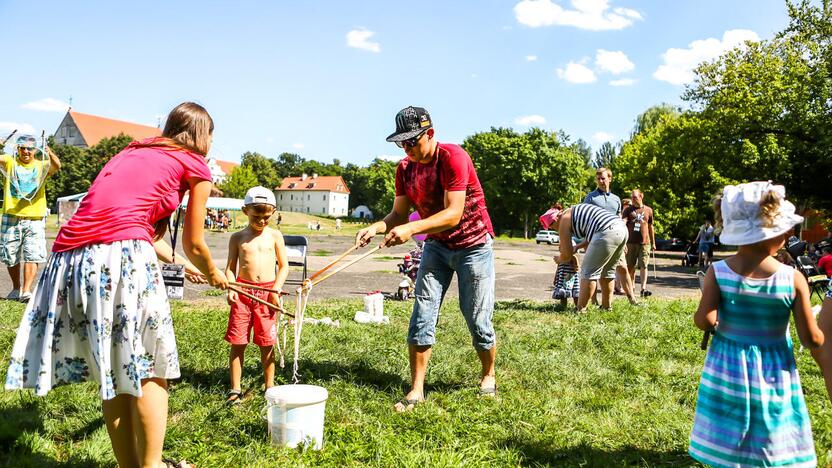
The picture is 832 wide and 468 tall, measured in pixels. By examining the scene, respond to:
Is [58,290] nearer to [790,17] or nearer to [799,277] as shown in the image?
[799,277]

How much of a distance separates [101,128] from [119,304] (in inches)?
4633

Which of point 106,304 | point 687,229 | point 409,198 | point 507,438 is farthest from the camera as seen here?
point 687,229

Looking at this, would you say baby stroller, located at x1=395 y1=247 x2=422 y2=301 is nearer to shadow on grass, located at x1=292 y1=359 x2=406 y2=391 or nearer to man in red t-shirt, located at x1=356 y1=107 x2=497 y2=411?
shadow on grass, located at x1=292 y1=359 x2=406 y2=391

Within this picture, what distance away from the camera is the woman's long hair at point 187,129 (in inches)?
121

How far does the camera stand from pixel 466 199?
15.0 feet

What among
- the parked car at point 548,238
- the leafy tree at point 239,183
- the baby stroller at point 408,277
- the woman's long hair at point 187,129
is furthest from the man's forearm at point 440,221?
the leafy tree at point 239,183

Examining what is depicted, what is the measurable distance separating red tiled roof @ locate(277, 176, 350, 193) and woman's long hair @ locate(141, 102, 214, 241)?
129505mm

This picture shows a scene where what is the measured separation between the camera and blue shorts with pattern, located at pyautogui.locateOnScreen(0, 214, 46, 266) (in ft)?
25.8

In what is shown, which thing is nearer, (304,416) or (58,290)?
(58,290)

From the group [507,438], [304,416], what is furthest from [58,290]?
[507,438]

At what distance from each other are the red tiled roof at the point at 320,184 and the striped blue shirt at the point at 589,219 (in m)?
125

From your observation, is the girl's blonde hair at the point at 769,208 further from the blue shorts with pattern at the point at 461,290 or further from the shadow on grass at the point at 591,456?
the blue shorts with pattern at the point at 461,290

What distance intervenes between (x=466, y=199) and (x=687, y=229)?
111ft

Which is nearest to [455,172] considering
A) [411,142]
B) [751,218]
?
[411,142]
